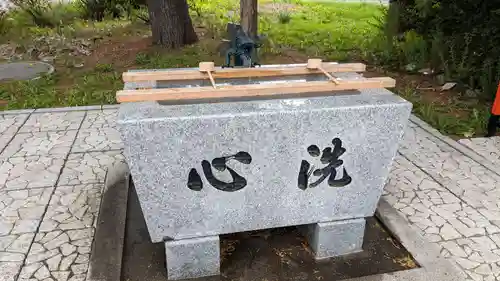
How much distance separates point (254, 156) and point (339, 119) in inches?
21.8

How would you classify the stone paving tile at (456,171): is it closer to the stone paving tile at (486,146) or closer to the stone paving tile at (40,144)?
the stone paving tile at (486,146)

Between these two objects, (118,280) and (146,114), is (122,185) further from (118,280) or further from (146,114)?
(146,114)

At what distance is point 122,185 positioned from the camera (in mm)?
4148

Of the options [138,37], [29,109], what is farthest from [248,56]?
[138,37]

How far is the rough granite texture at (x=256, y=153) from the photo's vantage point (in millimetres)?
2533

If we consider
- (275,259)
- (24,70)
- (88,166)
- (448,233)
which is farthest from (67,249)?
(24,70)

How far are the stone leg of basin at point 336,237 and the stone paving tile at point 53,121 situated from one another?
353 centimetres

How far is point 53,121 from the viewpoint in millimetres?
5684

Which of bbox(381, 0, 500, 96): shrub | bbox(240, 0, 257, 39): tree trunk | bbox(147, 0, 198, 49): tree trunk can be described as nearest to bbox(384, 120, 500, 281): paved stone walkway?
bbox(381, 0, 500, 96): shrub

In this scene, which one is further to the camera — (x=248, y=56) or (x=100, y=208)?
(x=100, y=208)

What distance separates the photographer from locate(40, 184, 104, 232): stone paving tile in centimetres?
363

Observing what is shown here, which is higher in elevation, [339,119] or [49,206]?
[339,119]

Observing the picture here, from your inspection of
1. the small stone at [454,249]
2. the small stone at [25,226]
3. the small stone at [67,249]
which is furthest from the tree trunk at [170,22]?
the small stone at [454,249]

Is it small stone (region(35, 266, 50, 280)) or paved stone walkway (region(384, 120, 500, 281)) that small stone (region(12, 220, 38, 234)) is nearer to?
small stone (region(35, 266, 50, 280))
